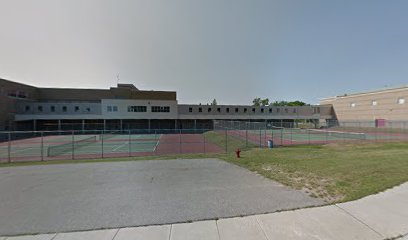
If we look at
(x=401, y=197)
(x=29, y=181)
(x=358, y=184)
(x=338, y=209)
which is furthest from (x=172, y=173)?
(x=401, y=197)

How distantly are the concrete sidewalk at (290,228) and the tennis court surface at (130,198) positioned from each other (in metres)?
0.31

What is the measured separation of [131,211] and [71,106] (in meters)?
55.1

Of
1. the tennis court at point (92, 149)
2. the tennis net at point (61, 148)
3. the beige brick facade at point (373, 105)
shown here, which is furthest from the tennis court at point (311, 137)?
the tennis net at point (61, 148)

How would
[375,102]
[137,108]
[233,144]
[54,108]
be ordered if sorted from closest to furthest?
[233,144]
[375,102]
[137,108]
[54,108]

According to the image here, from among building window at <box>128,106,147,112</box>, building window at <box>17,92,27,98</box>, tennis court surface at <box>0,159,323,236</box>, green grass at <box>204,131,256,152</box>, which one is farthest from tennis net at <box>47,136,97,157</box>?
building window at <box>17,92,27,98</box>

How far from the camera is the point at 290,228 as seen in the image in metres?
4.02

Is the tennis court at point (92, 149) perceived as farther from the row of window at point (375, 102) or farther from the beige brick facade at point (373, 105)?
the row of window at point (375, 102)

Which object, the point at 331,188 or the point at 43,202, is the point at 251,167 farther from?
the point at 43,202

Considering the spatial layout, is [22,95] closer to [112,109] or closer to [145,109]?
[112,109]

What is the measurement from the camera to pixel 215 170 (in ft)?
31.7

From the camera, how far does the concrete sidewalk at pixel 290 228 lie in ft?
12.4

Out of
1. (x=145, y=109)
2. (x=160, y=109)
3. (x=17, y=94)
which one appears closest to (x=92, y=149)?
(x=145, y=109)

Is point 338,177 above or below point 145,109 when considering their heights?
below

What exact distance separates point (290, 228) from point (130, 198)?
4.50m
